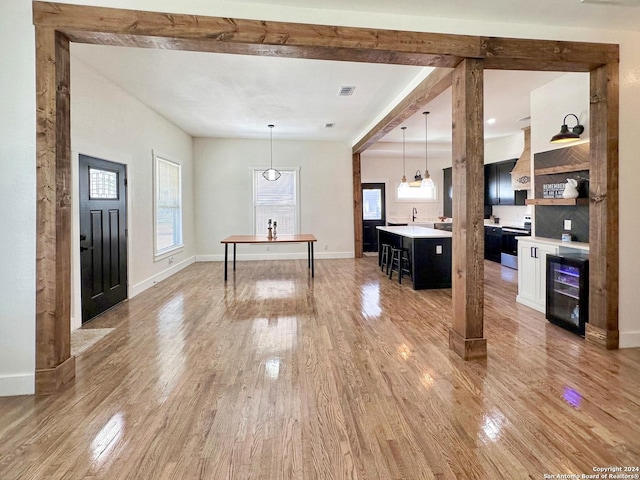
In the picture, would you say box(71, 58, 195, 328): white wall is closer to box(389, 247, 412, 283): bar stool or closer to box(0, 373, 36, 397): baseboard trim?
box(0, 373, 36, 397): baseboard trim

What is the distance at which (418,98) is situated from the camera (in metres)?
4.35

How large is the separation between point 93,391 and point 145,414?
58 cm

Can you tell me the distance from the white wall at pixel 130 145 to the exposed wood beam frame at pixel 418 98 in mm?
3766

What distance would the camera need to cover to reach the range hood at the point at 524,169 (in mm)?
6621

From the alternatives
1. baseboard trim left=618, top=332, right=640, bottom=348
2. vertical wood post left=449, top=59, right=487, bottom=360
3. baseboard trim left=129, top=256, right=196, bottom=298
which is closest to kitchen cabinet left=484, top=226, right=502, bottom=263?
baseboard trim left=618, top=332, right=640, bottom=348

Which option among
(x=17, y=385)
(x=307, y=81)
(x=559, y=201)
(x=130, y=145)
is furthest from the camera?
(x=130, y=145)

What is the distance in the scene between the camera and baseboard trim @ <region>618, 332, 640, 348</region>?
317 cm

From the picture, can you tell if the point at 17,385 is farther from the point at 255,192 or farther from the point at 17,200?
the point at 255,192

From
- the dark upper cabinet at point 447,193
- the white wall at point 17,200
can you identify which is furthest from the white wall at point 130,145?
the dark upper cabinet at point 447,193

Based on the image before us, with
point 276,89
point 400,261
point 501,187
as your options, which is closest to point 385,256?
point 400,261

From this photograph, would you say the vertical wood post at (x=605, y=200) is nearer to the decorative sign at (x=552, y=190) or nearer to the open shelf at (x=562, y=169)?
the open shelf at (x=562, y=169)

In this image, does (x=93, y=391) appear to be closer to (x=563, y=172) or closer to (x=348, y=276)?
(x=348, y=276)

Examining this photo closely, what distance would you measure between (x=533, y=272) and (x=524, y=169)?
3.05 metres

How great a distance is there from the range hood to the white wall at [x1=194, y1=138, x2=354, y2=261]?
3610 millimetres
